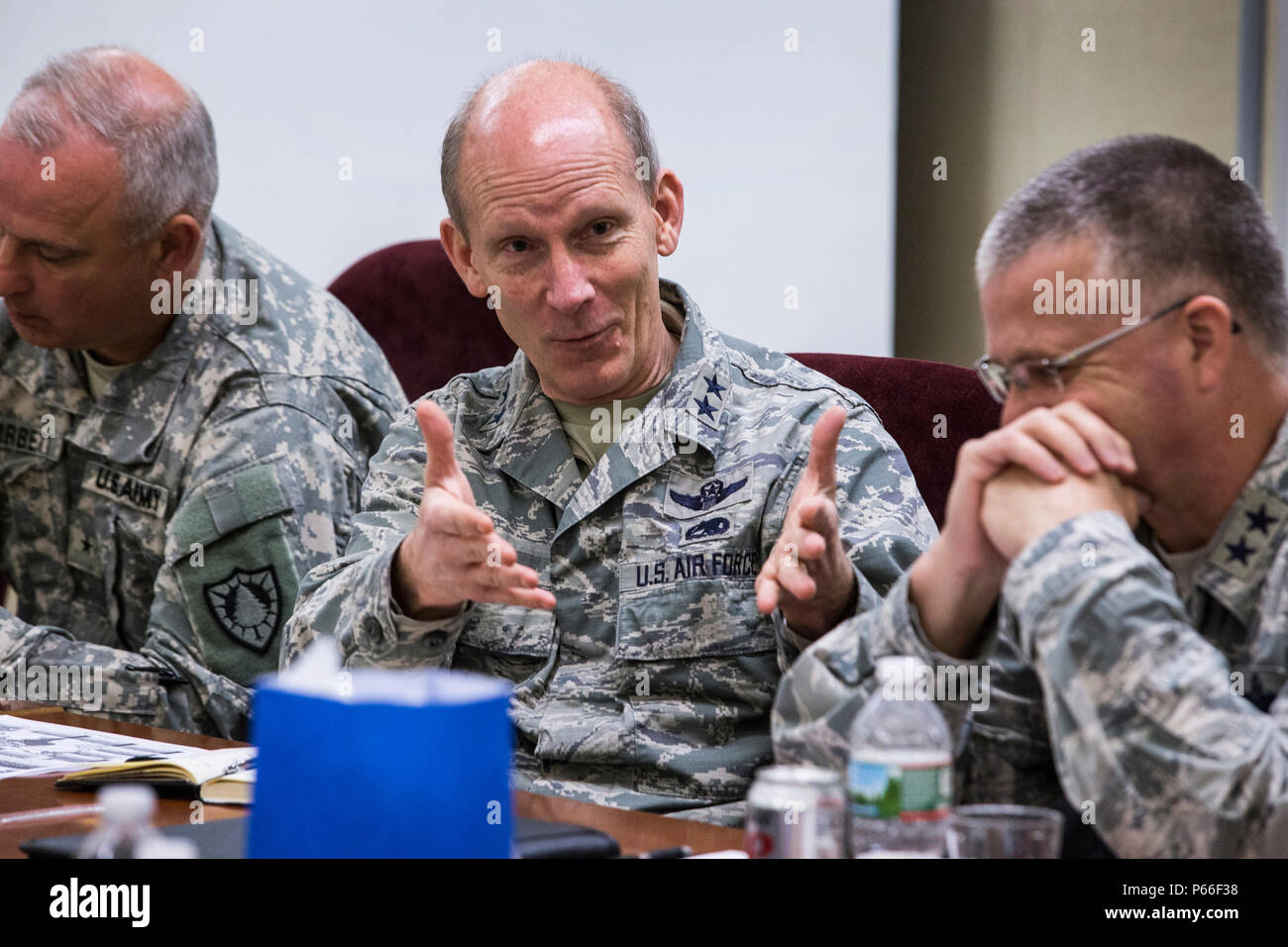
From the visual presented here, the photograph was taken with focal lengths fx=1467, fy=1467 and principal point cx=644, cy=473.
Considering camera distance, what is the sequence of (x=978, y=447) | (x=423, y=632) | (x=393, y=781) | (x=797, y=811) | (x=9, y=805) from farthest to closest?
(x=423, y=632)
(x=9, y=805)
(x=978, y=447)
(x=797, y=811)
(x=393, y=781)

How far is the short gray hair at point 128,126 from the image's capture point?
81.9 inches

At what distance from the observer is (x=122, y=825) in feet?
2.39

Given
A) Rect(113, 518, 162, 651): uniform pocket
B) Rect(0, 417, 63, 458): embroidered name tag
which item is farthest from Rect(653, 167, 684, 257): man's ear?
Rect(0, 417, 63, 458): embroidered name tag

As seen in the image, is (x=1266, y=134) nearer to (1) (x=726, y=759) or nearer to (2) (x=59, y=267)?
(1) (x=726, y=759)

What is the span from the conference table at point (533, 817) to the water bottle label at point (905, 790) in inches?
7.5

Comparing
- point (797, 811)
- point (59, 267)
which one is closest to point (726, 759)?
point (797, 811)

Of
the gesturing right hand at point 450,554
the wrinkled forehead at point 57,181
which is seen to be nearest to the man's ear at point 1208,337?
the gesturing right hand at point 450,554

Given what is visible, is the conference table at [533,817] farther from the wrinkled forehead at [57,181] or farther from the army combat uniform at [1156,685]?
the wrinkled forehead at [57,181]

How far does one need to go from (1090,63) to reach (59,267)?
180cm

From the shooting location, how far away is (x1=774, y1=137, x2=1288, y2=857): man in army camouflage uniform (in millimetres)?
969

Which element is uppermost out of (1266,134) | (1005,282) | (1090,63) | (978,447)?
(1090,63)

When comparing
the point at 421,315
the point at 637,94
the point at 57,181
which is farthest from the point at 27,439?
the point at 637,94

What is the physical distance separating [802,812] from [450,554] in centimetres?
58
